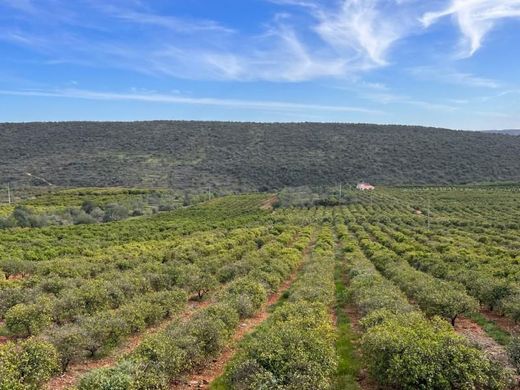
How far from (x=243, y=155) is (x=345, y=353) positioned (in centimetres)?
12864

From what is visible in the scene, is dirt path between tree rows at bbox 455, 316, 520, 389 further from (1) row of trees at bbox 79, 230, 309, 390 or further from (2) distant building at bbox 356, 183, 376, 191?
(2) distant building at bbox 356, 183, 376, 191

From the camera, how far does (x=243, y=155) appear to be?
141500 mm

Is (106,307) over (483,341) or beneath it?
beneath

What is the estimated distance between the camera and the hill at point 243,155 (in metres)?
125

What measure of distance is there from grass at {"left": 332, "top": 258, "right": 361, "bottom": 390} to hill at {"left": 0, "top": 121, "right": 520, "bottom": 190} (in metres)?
103

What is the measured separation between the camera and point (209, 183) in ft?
404

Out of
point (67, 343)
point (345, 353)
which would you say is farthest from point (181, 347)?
point (345, 353)

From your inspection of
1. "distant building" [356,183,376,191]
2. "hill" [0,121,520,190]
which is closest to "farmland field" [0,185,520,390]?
"distant building" [356,183,376,191]

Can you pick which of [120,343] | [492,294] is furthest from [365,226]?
[120,343]

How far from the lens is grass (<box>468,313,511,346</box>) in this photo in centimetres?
1560

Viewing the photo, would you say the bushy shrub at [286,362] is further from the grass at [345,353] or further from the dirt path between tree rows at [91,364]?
the dirt path between tree rows at [91,364]

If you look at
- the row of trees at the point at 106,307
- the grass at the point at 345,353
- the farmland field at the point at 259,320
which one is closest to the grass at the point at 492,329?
the farmland field at the point at 259,320

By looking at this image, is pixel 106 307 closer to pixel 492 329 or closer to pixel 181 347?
pixel 181 347

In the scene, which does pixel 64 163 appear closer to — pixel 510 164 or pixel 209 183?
pixel 209 183
